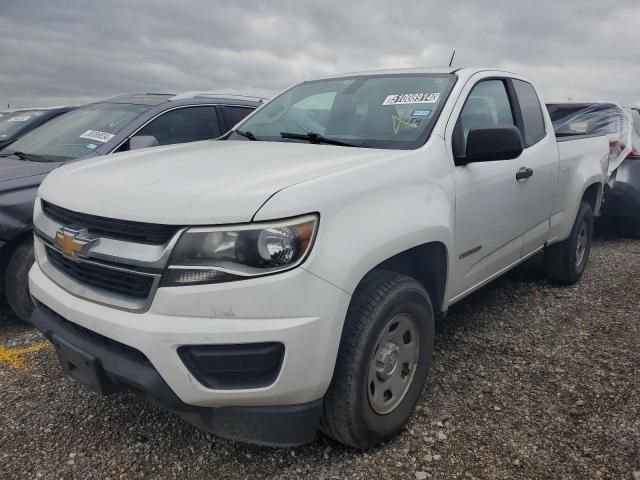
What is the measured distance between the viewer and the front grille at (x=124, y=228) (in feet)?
6.18

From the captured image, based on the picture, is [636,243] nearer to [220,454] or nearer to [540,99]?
[540,99]

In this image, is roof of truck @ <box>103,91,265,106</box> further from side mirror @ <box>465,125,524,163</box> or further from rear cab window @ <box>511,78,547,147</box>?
side mirror @ <box>465,125,524,163</box>

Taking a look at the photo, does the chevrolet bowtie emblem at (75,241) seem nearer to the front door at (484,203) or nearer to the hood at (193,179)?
the hood at (193,179)

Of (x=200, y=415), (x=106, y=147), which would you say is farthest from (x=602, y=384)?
(x=106, y=147)

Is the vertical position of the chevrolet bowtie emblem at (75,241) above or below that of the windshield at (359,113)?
below

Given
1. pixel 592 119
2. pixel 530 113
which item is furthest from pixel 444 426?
pixel 592 119

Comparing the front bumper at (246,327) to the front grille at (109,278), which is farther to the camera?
the front grille at (109,278)

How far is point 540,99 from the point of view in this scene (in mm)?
4160

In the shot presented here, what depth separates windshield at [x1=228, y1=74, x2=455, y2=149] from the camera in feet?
9.12

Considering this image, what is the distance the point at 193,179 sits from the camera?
2.07m

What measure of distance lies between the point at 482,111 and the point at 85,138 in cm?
300

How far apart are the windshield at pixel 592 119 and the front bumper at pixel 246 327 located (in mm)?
5389

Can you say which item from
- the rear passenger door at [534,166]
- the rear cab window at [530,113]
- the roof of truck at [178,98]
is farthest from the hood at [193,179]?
the roof of truck at [178,98]

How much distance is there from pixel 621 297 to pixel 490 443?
8.69 feet
